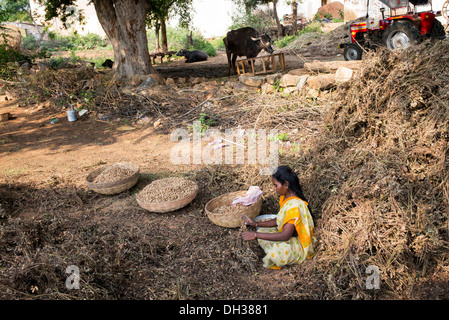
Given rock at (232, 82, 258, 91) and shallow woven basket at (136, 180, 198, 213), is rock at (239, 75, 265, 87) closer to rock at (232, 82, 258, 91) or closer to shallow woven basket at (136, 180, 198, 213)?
rock at (232, 82, 258, 91)

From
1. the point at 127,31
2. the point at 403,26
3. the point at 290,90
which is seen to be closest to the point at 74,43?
the point at 127,31

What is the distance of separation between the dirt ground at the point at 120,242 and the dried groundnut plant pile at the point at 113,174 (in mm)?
211

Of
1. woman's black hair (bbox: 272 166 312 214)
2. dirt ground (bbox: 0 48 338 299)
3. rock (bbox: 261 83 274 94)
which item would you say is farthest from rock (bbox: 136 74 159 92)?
woman's black hair (bbox: 272 166 312 214)

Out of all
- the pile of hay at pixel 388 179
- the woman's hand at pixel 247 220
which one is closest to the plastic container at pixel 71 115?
the pile of hay at pixel 388 179

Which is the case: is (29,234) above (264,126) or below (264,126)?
below

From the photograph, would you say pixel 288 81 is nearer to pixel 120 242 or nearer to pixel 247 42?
pixel 247 42

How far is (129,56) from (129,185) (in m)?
5.81

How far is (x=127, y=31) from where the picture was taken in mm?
8680

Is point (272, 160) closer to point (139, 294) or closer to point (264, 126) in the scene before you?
point (264, 126)

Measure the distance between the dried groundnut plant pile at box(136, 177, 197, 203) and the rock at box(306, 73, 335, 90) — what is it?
128 inches

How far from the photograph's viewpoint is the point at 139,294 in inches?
98.2

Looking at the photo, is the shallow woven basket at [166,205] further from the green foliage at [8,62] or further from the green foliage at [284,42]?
the green foliage at [284,42]

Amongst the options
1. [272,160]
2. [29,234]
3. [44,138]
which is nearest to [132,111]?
[44,138]

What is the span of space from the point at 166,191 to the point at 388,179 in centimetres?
215
